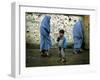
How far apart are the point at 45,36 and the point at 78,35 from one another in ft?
0.71

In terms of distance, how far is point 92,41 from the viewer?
65.1 inches

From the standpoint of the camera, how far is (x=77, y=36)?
160 cm

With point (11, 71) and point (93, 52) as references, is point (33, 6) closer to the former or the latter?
point (11, 71)

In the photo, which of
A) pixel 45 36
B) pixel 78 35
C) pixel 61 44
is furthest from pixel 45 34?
pixel 78 35

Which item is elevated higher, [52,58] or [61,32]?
[61,32]

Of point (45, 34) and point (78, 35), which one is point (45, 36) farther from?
point (78, 35)

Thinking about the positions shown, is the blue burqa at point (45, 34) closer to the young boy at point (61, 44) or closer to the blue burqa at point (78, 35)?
the young boy at point (61, 44)

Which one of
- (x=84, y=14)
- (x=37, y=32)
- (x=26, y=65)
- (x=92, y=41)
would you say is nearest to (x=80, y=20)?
(x=84, y=14)

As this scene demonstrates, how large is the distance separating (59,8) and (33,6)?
0.52ft

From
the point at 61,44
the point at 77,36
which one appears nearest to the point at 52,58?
the point at 61,44

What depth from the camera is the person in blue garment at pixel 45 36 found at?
1498mm

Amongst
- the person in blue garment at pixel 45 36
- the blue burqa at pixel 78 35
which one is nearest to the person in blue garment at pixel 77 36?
the blue burqa at pixel 78 35

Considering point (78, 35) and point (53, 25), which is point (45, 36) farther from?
point (78, 35)

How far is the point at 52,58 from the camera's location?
153 centimetres
